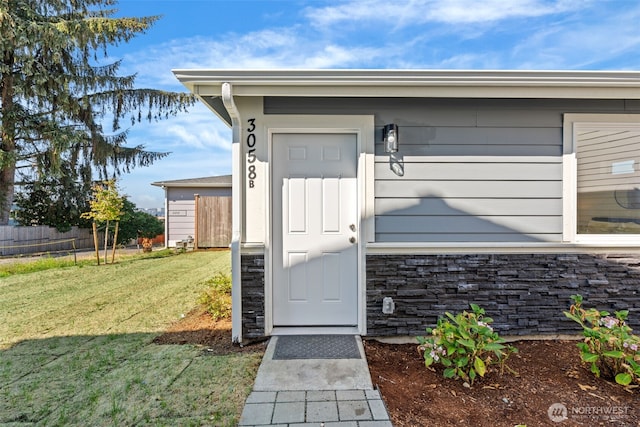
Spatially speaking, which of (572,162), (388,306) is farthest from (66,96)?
(572,162)

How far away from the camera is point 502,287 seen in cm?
302

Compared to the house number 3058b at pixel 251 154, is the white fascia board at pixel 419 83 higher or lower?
higher

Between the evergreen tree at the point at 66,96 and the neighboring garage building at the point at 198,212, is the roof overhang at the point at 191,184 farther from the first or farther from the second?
the evergreen tree at the point at 66,96

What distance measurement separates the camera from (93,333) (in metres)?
3.29

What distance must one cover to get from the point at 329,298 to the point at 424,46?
206 inches

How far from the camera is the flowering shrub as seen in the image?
2.15 metres

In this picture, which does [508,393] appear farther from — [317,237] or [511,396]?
[317,237]

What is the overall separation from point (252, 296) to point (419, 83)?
238 cm

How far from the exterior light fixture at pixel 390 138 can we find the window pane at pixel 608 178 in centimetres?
172

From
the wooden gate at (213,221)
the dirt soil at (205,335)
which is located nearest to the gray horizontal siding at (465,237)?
the dirt soil at (205,335)

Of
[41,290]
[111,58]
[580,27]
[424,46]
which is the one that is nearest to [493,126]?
[424,46]

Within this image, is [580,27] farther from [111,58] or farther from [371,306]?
[111,58]

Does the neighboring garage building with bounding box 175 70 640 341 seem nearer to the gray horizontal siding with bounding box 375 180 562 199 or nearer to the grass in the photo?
the gray horizontal siding with bounding box 375 180 562 199

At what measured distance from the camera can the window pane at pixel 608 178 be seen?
3.05 meters
